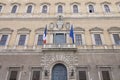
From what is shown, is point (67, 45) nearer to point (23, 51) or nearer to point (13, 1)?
point (23, 51)

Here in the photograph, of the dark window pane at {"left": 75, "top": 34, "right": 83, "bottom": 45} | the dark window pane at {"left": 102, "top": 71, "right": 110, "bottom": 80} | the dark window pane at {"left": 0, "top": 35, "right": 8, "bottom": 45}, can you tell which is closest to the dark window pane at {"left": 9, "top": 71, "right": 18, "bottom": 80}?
the dark window pane at {"left": 0, "top": 35, "right": 8, "bottom": 45}

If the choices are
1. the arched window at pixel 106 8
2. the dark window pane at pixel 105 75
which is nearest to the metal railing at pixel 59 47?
the dark window pane at pixel 105 75

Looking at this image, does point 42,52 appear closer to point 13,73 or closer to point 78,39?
point 13,73

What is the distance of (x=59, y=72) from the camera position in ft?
46.6

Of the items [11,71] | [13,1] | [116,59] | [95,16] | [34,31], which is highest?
[13,1]

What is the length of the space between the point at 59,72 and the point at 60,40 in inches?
142

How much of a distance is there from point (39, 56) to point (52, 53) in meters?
1.29

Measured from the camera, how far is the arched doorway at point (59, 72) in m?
13.9

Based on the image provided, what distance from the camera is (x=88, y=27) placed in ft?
56.7

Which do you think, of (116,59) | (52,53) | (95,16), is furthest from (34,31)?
(116,59)

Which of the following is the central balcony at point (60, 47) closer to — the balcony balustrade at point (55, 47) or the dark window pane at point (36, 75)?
the balcony balustrade at point (55, 47)

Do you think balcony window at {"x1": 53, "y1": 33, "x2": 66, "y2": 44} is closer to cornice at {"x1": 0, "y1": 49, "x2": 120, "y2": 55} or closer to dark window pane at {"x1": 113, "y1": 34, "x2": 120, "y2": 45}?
cornice at {"x1": 0, "y1": 49, "x2": 120, "y2": 55}

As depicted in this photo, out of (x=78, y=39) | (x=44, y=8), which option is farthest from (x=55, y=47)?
(x=44, y=8)

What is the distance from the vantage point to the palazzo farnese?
14164 mm
